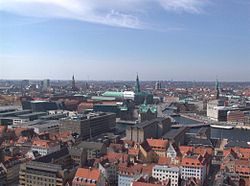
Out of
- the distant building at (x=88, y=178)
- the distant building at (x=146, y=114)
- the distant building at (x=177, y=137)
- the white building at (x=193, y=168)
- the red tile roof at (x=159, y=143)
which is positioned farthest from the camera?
the distant building at (x=146, y=114)

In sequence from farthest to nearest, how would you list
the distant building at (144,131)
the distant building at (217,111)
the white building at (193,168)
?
Answer: the distant building at (217,111) → the distant building at (144,131) → the white building at (193,168)

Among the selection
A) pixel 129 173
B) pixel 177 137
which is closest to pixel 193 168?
pixel 129 173

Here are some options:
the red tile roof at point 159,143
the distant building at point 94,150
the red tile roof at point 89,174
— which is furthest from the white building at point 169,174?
the red tile roof at point 159,143

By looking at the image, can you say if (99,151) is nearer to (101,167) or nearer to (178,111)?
(101,167)

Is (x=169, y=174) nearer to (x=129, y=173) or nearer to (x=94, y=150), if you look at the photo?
(x=129, y=173)

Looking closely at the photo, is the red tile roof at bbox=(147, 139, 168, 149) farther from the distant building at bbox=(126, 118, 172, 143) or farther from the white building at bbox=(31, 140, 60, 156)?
the white building at bbox=(31, 140, 60, 156)

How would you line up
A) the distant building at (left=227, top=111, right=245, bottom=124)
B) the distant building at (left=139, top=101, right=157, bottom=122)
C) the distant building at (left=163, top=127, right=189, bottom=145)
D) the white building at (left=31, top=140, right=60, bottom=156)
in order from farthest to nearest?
the distant building at (left=227, top=111, right=245, bottom=124) < the distant building at (left=139, top=101, right=157, bottom=122) < the distant building at (left=163, top=127, right=189, bottom=145) < the white building at (left=31, top=140, right=60, bottom=156)

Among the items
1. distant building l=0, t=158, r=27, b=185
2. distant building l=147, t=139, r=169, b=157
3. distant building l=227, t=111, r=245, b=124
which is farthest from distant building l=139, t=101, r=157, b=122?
distant building l=0, t=158, r=27, b=185

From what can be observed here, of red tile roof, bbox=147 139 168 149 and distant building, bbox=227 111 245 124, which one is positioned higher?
red tile roof, bbox=147 139 168 149

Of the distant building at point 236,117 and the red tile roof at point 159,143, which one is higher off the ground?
the red tile roof at point 159,143

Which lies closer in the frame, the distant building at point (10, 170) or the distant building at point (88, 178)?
the distant building at point (88, 178)

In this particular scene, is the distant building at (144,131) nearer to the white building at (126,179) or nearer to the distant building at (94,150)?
the distant building at (94,150)

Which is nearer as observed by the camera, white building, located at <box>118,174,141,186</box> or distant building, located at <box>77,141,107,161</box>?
white building, located at <box>118,174,141,186</box>
